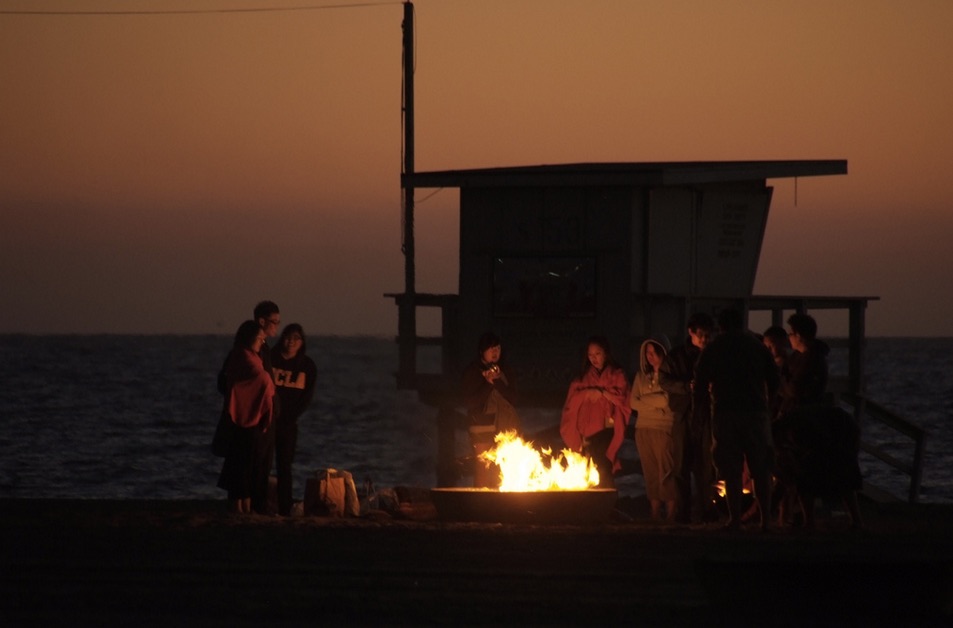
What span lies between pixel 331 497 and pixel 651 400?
274cm

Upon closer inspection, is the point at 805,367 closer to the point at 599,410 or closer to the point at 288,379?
the point at 599,410

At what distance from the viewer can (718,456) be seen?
47.3 ft

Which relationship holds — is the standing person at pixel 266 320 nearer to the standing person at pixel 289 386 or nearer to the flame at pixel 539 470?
the standing person at pixel 289 386

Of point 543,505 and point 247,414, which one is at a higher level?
point 247,414

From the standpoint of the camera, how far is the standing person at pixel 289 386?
15.6m

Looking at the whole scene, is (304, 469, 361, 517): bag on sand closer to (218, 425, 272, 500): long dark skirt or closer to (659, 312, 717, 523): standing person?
(218, 425, 272, 500): long dark skirt

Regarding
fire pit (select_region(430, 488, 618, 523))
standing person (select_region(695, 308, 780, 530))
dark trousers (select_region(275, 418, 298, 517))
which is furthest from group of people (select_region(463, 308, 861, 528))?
dark trousers (select_region(275, 418, 298, 517))

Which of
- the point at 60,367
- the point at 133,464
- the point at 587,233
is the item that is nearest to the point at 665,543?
the point at 587,233

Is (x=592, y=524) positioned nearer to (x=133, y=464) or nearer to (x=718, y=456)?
(x=718, y=456)

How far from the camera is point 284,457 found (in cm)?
1583

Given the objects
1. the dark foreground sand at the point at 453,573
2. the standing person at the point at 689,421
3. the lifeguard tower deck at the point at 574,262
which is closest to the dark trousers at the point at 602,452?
the standing person at the point at 689,421

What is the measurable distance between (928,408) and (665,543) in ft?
184

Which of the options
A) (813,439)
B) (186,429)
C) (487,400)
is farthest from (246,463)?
(186,429)

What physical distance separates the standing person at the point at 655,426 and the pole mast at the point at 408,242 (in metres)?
6.32
